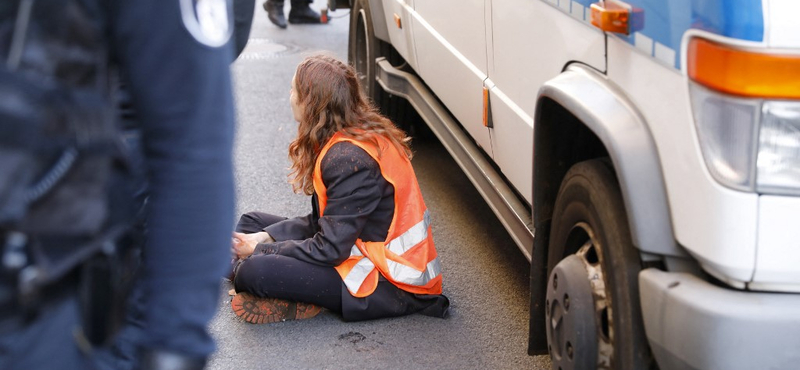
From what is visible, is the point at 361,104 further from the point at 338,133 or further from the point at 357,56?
the point at 357,56

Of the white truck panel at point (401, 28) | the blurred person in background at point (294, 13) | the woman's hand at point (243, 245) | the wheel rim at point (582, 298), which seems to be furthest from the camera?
the blurred person in background at point (294, 13)

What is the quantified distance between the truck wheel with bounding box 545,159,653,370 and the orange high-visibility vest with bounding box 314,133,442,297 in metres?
1.01

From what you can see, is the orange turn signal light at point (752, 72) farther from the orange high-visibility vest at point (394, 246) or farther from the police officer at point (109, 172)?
the orange high-visibility vest at point (394, 246)

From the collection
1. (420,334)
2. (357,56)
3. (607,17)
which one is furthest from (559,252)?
(357,56)

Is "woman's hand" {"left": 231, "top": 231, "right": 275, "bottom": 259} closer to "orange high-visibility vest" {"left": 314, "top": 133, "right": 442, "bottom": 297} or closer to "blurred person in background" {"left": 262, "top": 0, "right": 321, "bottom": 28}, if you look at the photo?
"orange high-visibility vest" {"left": 314, "top": 133, "right": 442, "bottom": 297}

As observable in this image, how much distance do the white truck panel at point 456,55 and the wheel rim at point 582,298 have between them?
1135mm

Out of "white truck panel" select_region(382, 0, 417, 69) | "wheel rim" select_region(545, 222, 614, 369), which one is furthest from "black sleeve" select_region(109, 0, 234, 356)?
"white truck panel" select_region(382, 0, 417, 69)

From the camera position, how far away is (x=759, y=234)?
202cm

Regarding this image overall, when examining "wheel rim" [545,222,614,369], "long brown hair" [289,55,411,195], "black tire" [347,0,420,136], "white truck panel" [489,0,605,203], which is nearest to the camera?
"wheel rim" [545,222,614,369]

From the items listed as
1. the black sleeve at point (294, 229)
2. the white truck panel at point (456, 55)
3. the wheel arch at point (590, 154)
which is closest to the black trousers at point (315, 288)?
the black sleeve at point (294, 229)

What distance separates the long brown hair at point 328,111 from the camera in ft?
12.8

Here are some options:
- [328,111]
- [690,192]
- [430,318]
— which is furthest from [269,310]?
[690,192]

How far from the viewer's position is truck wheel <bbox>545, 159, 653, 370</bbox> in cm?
239

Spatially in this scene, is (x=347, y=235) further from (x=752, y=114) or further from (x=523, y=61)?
(x=752, y=114)
